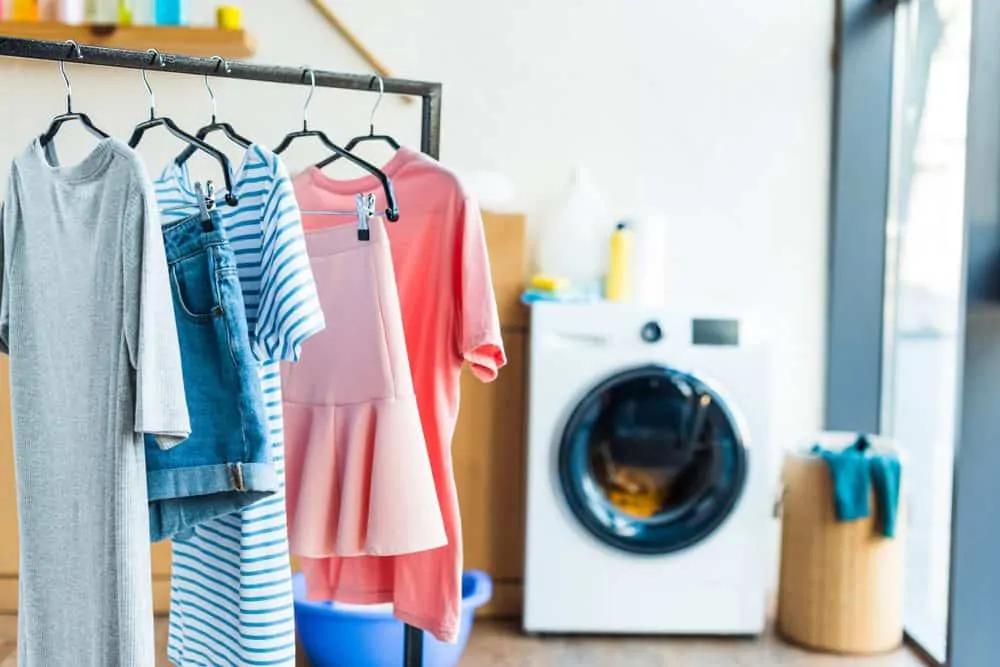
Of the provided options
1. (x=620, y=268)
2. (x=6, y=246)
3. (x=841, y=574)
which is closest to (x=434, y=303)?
(x=6, y=246)

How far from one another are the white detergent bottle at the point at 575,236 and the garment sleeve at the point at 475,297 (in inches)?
56.0

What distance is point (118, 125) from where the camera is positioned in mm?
3037

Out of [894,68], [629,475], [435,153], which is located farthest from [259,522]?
[894,68]

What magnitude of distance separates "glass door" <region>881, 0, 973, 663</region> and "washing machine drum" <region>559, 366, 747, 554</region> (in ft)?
1.73

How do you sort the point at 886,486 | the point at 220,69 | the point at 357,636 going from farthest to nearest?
the point at 886,486 → the point at 357,636 → the point at 220,69

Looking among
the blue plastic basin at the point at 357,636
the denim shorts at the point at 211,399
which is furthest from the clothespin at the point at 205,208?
the blue plastic basin at the point at 357,636

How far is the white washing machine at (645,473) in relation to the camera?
2.74 metres

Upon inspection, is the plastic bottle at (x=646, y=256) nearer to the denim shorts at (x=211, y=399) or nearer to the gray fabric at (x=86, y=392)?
the denim shorts at (x=211, y=399)

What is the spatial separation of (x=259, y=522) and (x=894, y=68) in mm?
2528

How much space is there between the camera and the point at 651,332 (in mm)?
2775

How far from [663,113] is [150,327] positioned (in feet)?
7.34

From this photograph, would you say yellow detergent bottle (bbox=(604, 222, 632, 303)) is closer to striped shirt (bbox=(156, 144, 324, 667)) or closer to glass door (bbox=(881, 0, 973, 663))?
glass door (bbox=(881, 0, 973, 663))

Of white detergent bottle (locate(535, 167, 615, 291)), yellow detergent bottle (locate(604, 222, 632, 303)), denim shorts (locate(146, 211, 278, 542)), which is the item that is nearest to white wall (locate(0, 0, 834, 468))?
white detergent bottle (locate(535, 167, 615, 291))

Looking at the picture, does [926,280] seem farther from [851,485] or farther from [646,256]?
[646,256]
